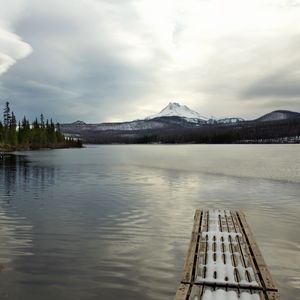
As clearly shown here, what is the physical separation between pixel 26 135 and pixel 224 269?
152207 millimetres

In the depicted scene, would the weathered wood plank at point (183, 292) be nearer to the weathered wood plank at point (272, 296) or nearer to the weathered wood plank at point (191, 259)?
the weathered wood plank at point (191, 259)

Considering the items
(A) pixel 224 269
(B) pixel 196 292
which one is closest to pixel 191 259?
(A) pixel 224 269

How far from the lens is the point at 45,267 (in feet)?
40.6

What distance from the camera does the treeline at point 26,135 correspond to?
13500cm

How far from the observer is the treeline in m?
135

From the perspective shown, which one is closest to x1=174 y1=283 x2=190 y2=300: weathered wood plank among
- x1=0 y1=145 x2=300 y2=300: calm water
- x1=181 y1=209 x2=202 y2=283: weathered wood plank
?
x1=181 y1=209 x2=202 y2=283: weathered wood plank

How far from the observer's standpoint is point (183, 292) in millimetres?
9391

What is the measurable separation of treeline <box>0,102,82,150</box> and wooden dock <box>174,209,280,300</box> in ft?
393

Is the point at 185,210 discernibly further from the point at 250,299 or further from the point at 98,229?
the point at 250,299

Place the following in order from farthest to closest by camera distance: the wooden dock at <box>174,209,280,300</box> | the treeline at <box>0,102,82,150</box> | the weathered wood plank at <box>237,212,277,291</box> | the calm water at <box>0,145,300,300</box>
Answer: the treeline at <box>0,102,82,150</box> → the calm water at <box>0,145,300,300</box> → the weathered wood plank at <box>237,212,277,291</box> → the wooden dock at <box>174,209,280,300</box>

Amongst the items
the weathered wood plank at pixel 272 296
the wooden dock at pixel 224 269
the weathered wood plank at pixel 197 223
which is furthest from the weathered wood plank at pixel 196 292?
the weathered wood plank at pixel 197 223

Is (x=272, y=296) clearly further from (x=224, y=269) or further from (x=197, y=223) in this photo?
(x=197, y=223)

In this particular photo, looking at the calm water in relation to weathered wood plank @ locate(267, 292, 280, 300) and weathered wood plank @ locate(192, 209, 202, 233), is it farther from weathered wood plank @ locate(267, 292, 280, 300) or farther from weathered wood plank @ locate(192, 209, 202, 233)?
weathered wood plank @ locate(267, 292, 280, 300)

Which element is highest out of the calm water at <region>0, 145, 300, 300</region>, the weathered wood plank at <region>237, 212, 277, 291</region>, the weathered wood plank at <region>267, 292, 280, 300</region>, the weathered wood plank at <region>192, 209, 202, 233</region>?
the weathered wood plank at <region>192, 209, 202, 233</region>
